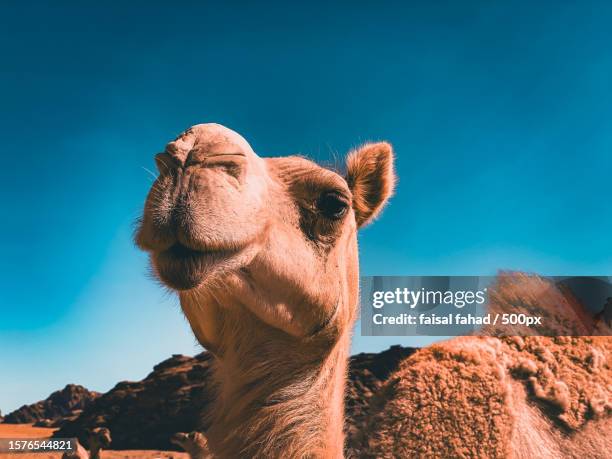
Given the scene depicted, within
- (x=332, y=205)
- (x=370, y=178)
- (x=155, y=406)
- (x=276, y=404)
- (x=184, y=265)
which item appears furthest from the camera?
(x=155, y=406)

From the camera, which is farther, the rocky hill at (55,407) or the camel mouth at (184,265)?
the rocky hill at (55,407)

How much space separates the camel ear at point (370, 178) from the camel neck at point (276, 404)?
3.20 feet

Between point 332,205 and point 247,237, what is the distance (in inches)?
26.7

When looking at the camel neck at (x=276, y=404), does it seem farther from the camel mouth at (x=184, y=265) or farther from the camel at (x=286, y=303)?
the camel mouth at (x=184, y=265)

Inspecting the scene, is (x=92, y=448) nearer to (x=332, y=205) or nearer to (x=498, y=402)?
(x=498, y=402)

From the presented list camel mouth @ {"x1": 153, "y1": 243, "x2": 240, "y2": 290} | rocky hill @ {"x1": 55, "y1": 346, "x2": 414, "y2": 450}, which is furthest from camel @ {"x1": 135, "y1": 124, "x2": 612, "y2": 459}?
rocky hill @ {"x1": 55, "y1": 346, "x2": 414, "y2": 450}

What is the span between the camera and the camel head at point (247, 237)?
2.11 m

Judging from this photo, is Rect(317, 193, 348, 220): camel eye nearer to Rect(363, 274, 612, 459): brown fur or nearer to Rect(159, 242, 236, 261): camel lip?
Rect(159, 242, 236, 261): camel lip

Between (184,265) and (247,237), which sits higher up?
(247,237)

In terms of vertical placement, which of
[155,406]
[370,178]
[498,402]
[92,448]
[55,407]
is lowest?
[498,402]

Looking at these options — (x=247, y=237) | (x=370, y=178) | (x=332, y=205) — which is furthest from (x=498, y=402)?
(x=247, y=237)

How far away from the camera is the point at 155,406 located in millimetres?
16688

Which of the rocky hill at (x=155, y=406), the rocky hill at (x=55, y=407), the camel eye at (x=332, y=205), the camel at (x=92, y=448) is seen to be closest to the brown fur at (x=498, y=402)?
the camel eye at (x=332, y=205)

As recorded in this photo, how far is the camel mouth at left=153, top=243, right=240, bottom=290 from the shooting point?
212 centimetres
